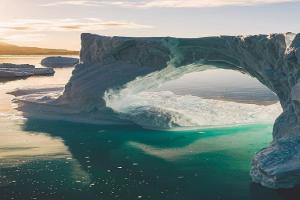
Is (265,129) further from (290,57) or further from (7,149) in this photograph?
(7,149)

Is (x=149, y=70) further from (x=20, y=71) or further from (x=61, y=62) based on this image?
(x=61, y=62)

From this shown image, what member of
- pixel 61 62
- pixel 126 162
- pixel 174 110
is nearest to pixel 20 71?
pixel 61 62

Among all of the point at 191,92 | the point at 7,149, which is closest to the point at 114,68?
the point at 7,149

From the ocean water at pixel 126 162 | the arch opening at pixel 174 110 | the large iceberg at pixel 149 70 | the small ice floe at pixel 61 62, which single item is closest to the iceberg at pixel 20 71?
the small ice floe at pixel 61 62

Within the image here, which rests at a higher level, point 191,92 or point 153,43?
point 153,43

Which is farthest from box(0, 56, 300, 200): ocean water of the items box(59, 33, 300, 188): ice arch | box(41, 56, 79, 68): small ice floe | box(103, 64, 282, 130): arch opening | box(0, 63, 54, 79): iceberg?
box(41, 56, 79, 68): small ice floe

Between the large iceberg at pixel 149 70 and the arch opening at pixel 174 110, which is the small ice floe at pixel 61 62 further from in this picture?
the arch opening at pixel 174 110
